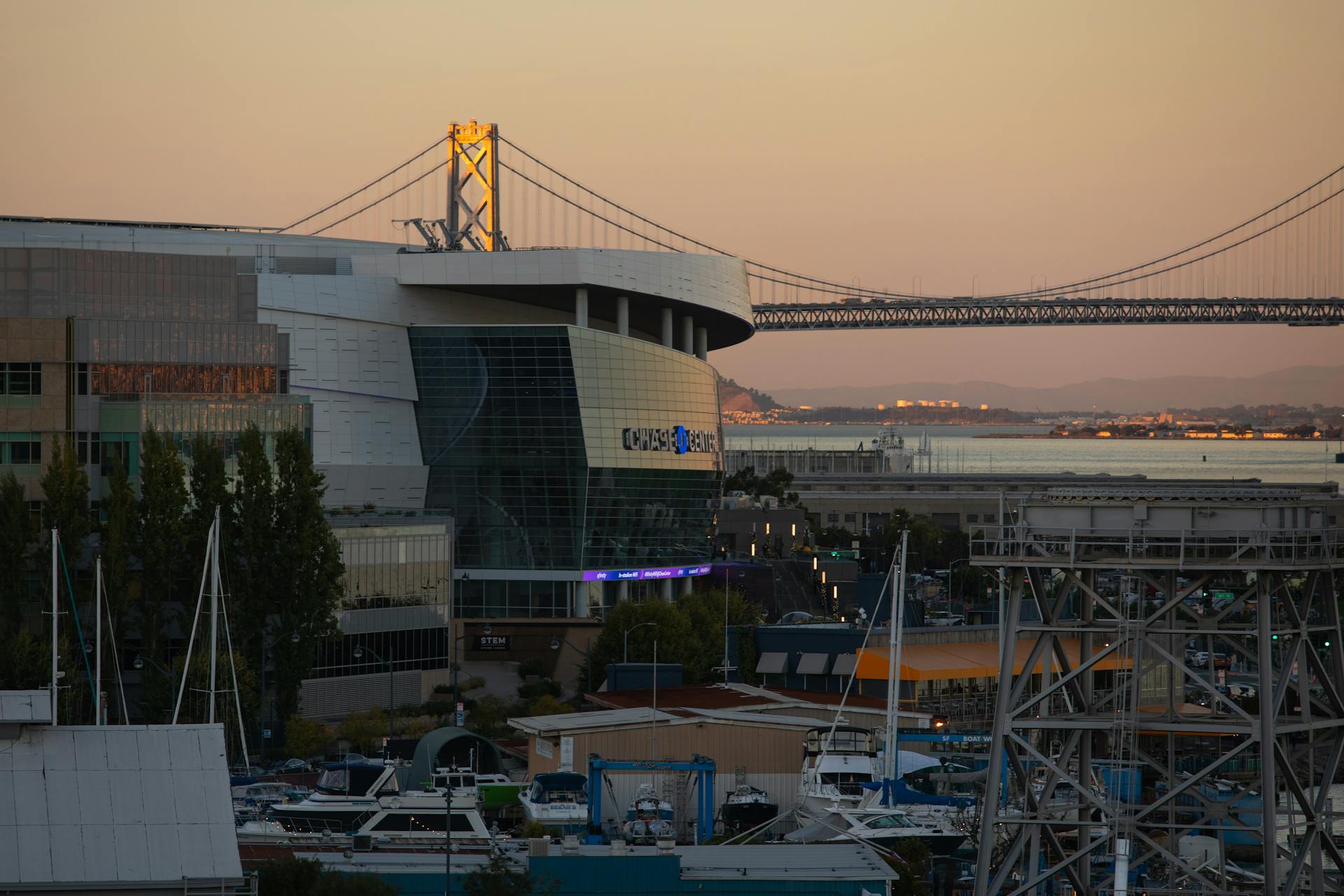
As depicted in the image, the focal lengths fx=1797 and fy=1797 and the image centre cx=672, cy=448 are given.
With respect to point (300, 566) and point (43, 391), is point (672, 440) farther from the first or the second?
point (43, 391)

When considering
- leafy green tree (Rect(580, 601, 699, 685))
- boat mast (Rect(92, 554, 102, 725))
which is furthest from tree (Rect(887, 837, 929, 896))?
leafy green tree (Rect(580, 601, 699, 685))

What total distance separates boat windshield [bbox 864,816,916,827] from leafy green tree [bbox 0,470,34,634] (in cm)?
3064

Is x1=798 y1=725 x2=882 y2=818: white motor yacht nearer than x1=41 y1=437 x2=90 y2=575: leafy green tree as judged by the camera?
Yes

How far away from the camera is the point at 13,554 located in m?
58.1

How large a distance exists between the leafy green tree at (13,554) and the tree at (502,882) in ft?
104

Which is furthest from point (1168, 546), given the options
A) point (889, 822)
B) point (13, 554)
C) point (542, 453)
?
point (542, 453)

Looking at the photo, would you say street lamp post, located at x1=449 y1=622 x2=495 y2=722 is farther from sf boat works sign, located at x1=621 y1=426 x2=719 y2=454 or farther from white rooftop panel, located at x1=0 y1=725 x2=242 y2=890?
white rooftop panel, located at x1=0 y1=725 x2=242 y2=890

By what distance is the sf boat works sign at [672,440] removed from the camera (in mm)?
89250

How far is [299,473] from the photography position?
62.0 meters

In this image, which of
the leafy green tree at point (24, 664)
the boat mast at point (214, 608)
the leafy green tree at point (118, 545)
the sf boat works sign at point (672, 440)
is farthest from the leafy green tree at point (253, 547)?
the sf boat works sign at point (672, 440)

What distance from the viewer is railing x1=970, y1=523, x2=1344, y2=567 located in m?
26.4

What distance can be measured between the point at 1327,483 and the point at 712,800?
116981 millimetres

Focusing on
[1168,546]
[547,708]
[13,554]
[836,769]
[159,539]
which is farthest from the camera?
[547,708]

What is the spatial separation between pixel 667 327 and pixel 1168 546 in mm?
71283
